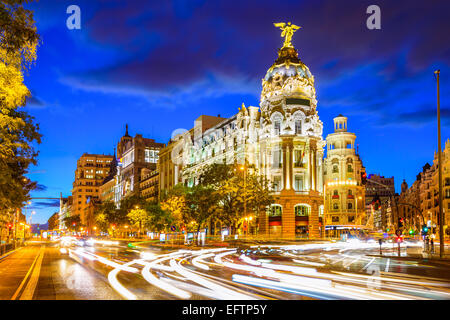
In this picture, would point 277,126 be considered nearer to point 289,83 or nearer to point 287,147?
point 287,147

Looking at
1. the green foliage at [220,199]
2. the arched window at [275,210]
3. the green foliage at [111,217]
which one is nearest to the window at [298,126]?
the arched window at [275,210]

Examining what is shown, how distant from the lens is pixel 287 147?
3312 inches

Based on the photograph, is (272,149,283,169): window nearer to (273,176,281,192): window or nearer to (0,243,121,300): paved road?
(273,176,281,192): window

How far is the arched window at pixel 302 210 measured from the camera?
83.5 metres

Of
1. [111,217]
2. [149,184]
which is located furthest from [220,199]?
[149,184]

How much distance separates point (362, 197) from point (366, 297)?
103 metres

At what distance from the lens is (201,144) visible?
107688 mm

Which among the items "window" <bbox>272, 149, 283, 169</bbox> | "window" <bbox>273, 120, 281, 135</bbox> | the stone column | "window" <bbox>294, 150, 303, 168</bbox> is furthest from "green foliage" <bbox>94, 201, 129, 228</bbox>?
the stone column

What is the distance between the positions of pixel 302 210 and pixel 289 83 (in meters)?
23.3

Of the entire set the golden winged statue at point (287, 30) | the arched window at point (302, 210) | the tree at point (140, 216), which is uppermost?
the golden winged statue at point (287, 30)

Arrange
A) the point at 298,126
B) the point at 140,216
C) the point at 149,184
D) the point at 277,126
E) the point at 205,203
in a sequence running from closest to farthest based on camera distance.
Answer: the point at 205,203
the point at 298,126
the point at 277,126
the point at 140,216
the point at 149,184

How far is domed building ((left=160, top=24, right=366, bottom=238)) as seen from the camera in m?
83.1

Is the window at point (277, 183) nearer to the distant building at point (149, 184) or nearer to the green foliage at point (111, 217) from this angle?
the green foliage at point (111, 217)
